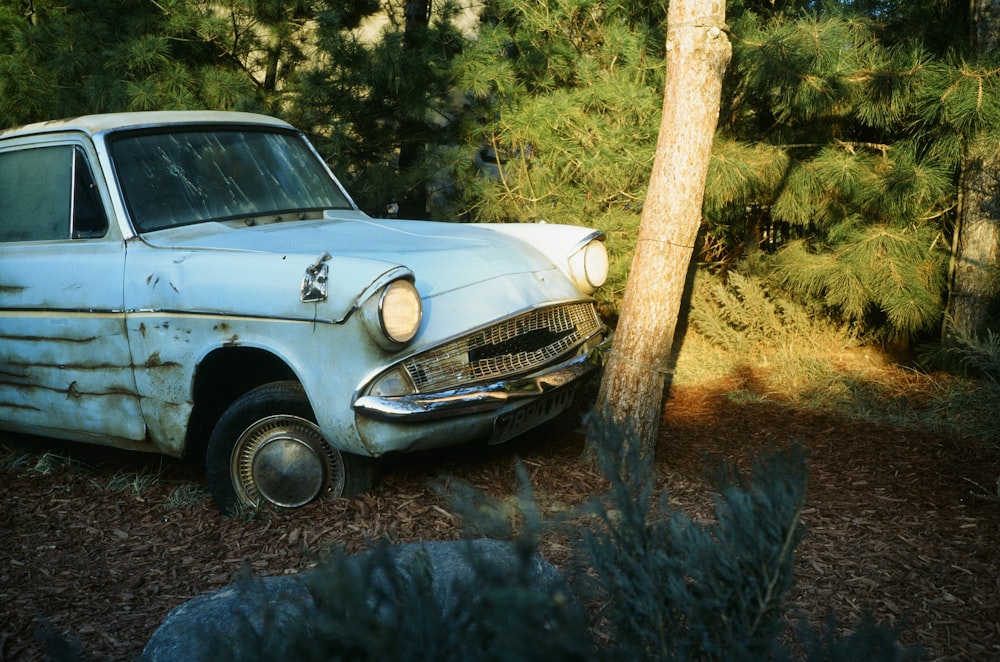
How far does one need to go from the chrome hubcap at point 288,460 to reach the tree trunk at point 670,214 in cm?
133

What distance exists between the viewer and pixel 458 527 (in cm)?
362

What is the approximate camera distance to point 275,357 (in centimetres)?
383

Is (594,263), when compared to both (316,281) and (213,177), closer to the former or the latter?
(316,281)

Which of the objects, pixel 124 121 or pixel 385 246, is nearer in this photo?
pixel 385 246

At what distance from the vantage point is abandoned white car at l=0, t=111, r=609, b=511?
3447mm

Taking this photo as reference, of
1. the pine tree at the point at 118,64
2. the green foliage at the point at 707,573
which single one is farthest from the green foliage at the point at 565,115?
the green foliage at the point at 707,573

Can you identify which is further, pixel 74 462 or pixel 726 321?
pixel 726 321

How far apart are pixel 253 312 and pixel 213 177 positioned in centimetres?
117

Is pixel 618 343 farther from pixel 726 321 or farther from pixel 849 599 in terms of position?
pixel 726 321

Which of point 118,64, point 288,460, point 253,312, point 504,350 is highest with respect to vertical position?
point 118,64

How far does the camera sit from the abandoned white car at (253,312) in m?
3.45

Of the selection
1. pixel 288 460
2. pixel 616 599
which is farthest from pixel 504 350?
pixel 616 599

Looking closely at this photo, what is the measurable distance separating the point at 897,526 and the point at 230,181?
3404 mm

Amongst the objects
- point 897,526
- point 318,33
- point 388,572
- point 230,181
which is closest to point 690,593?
point 388,572
